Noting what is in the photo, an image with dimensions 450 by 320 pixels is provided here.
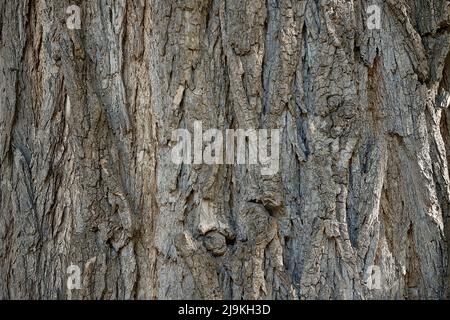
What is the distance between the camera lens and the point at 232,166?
11.3 ft

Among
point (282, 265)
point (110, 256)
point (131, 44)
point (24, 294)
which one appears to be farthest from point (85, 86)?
point (282, 265)

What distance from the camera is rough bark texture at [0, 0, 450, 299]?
3365mm

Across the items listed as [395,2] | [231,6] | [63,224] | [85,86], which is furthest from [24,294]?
[395,2]

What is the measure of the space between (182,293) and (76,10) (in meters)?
1.44

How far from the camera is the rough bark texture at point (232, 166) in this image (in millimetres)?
3365

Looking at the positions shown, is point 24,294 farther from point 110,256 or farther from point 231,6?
point 231,6

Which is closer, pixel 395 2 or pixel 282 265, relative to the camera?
pixel 282 265

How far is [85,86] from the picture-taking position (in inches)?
139

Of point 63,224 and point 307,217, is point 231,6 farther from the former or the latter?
point 63,224

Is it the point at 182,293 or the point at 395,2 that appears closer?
the point at 182,293

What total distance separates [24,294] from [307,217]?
1.41m

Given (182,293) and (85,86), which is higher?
(85,86)

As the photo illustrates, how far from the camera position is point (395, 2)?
3568mm
